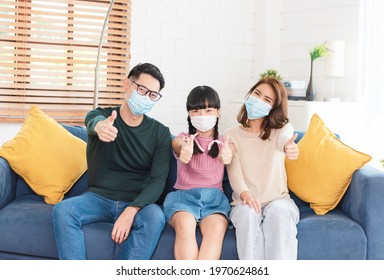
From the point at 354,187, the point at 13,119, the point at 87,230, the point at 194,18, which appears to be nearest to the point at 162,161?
the point at 87,230

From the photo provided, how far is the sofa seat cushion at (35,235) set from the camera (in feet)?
7.79

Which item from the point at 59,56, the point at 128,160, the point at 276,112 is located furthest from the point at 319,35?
the point at 128,160

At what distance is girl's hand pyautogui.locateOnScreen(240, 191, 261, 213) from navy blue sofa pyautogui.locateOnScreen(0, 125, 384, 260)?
0.13 metres

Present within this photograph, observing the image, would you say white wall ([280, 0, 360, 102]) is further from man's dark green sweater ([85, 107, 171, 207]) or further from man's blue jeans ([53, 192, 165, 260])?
man's blue jeans ([53, 192, 165, 260])

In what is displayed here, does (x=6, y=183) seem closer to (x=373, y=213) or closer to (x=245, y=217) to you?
(x=245, y=217)

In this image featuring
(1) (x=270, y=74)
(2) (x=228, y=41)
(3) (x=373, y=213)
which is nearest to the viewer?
(3) (x=373, y=213)

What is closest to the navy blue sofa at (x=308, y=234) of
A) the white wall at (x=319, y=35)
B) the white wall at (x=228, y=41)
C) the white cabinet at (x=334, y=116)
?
the white cabinet at (x=334, y=116)

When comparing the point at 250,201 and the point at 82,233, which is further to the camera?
the point at 250,201

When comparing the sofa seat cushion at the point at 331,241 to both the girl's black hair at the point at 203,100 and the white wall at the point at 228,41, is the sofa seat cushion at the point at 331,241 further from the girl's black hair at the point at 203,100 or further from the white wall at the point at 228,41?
the white wall at the point at 228,41

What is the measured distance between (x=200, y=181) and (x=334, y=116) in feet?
6.58

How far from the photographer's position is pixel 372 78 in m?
4.43

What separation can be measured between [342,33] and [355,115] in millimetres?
709

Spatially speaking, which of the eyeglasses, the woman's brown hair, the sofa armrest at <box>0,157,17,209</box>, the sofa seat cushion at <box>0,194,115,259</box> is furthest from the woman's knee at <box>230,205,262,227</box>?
the sofa armrest at <box>0,157,17,209</box>

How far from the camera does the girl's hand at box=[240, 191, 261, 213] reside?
2451mm
